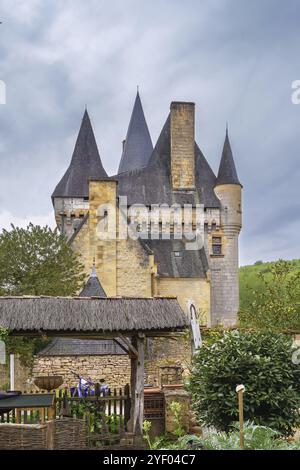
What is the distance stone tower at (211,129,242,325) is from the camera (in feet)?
123

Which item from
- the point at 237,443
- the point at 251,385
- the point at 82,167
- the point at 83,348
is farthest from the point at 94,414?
the point at 82,167

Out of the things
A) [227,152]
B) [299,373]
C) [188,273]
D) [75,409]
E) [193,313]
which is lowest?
[75,409]

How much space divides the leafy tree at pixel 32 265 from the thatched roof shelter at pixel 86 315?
13.5 meters

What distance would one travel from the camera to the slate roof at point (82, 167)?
3738cm

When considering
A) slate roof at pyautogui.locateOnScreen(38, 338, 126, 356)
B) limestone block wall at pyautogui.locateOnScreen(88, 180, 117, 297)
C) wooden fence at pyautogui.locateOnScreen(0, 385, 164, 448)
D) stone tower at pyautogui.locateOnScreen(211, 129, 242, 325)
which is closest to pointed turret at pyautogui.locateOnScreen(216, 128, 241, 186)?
stone tower at pyautogui.locateOnScreen(211, 129, 242, 325)

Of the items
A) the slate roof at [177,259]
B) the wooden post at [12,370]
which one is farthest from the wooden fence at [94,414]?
the slate roof at [177,259]

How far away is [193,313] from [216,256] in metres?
21.7

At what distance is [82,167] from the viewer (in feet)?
125

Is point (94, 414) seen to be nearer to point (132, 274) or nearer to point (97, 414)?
point (97, 414)

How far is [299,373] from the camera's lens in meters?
11.1

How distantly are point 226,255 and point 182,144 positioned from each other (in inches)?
275
